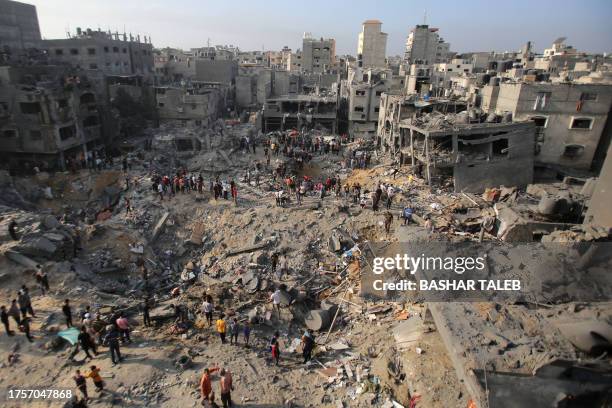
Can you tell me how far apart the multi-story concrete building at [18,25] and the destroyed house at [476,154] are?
162 ft

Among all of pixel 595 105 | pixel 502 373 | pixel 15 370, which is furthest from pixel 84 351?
pixel 595 105

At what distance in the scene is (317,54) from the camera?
244ft

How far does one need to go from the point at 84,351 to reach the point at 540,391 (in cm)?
1188

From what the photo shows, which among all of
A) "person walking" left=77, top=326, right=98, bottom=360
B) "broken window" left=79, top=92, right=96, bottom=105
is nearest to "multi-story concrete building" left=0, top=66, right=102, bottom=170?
"broken window" left=79, top=92, right=96, bottom=105

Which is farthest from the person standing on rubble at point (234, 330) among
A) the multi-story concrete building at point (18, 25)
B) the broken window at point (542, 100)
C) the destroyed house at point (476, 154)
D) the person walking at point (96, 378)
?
the multi-story concrete building at point (18, 25)

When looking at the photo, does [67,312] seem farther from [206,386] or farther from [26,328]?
[206,386]

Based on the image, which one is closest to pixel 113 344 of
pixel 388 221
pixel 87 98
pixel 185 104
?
pixel 388 221

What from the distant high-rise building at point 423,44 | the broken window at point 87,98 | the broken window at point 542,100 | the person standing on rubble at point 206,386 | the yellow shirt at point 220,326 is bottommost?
the yellow shirt at point 220,326

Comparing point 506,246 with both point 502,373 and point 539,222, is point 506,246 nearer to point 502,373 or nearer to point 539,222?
point 539,222

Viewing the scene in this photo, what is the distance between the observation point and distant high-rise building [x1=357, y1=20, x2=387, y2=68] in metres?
70.8

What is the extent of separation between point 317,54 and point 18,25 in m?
47.3

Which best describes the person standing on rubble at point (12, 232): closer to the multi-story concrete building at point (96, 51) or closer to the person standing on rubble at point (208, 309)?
the person standing on rubble at point (208, 309)

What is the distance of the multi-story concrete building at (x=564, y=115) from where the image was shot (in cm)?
2439

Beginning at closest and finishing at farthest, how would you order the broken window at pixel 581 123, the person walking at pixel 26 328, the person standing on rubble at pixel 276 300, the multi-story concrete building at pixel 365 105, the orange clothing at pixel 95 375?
the orange clothing at pixel 95 375 → the person walking at pixel 26 328 → the person standing on rubble at pixel 276 300 → the broken window at pixel 581 123 → the multi-story concrete building at pixel 365 105
